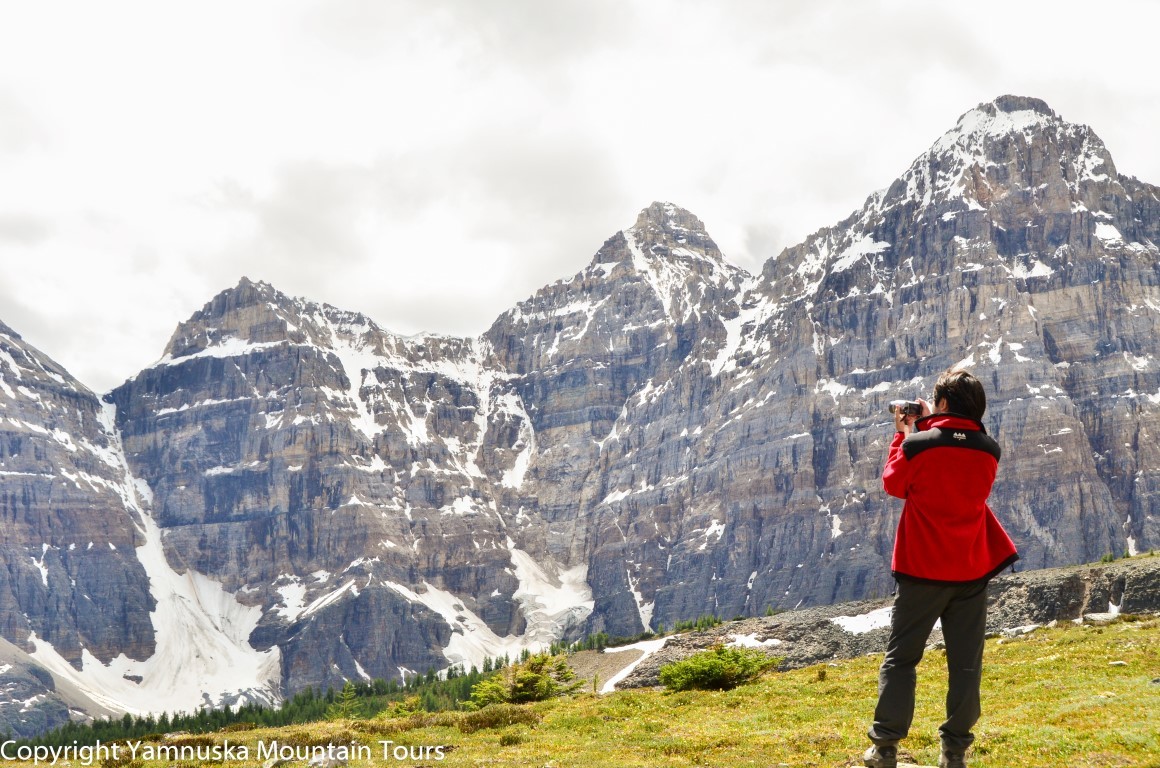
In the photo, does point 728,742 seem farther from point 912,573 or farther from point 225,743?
point 225,743

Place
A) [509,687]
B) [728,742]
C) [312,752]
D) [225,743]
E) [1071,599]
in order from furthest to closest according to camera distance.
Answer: [1071,599] < [509,687] < [225,743] < [312,752] < [728,742]

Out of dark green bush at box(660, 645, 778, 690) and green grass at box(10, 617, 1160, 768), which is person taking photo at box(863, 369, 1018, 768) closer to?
green grass at box(10, 617, 1160, 768)

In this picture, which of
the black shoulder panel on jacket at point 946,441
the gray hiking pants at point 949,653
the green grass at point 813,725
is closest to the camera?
the black shoulder panel on jacket at point 946,441

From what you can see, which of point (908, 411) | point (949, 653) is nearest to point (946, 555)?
point (949, 653)

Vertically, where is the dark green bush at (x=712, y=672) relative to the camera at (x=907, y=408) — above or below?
below

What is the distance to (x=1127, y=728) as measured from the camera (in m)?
20.7

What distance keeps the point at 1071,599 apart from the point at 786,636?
72.6 ft

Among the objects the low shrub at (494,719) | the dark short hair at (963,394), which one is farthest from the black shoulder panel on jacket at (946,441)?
the low shrub at (494,719)

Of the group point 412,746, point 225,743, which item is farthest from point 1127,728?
point 225,743

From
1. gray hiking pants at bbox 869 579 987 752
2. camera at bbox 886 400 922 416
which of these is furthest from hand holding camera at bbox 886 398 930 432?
gray hiking pants at bbox 869 579 987 752

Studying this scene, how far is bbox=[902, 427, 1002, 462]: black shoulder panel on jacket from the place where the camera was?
53.5ft

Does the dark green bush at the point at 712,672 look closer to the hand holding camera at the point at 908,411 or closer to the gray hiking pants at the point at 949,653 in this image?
the gray hiking pants at the point at 949,653

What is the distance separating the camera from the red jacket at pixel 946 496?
16.4m

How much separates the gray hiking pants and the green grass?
2310mm
